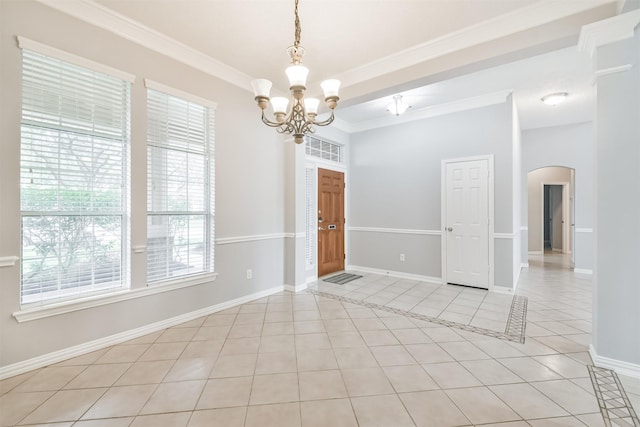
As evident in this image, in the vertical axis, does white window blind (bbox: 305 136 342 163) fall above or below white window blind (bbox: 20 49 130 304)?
above

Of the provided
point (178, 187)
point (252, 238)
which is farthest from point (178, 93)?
point (252, 238)

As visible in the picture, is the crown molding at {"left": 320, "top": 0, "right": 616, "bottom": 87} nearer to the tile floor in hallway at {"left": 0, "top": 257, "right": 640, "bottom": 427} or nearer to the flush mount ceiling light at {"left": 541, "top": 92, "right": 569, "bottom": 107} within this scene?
the flush mount ceiling light at {"left": 541, "top": 92, "right": 569, "bottom": 107}

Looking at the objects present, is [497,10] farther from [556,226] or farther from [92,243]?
[556,226]

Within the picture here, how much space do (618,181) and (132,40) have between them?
4268mm

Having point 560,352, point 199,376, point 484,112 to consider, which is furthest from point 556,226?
point 199,376

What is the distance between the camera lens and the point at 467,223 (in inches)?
179

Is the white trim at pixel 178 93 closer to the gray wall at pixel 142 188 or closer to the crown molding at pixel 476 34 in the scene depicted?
the gray wall at pixel 142 188

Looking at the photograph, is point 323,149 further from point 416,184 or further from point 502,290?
point 502,290

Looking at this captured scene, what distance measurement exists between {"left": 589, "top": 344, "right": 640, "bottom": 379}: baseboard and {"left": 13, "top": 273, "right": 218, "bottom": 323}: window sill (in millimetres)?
3638

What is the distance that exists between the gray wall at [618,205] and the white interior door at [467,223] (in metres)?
2.19

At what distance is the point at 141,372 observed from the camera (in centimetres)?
215

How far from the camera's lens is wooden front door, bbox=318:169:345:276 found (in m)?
5.25

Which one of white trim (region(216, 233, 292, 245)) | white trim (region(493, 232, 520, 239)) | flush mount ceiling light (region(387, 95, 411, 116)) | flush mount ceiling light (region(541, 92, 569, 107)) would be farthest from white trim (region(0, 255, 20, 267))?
flush mount ceiling light (region(541, 92, 569, 107))

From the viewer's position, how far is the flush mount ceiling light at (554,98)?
4.30 m
